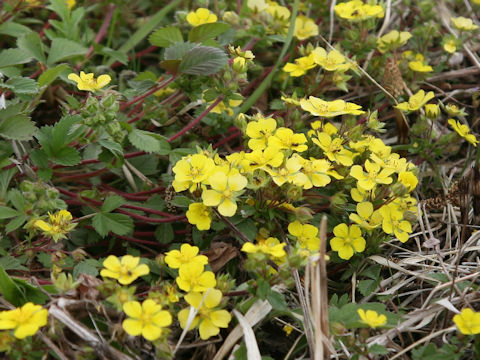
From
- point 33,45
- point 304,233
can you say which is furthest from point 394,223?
point 33,45

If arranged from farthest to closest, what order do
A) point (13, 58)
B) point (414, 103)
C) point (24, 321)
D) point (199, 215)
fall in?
point (414, 103)
point (13, 58)
point (199, 215)
point (24, 321)

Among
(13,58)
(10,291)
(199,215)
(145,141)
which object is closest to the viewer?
(10,291)

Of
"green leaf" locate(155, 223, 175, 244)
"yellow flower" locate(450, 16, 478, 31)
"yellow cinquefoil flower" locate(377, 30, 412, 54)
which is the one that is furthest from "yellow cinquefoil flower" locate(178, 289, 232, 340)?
"yellow flower" locate(450, 16, 478, 31)

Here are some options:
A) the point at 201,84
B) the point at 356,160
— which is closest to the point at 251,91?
the point at 201,84

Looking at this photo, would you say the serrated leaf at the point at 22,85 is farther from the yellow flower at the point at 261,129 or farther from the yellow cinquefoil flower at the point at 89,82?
the yellow flower at the point at 261,129

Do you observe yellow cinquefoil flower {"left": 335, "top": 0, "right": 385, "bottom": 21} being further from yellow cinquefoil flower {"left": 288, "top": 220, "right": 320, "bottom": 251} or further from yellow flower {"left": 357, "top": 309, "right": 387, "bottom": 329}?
yellow flower {"left": 357, "top": 309, "right": 387, "bottom": 329}

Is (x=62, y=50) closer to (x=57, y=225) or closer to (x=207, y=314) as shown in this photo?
(x=57, y=225)

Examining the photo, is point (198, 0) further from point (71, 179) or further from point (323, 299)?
point (323, 299)
